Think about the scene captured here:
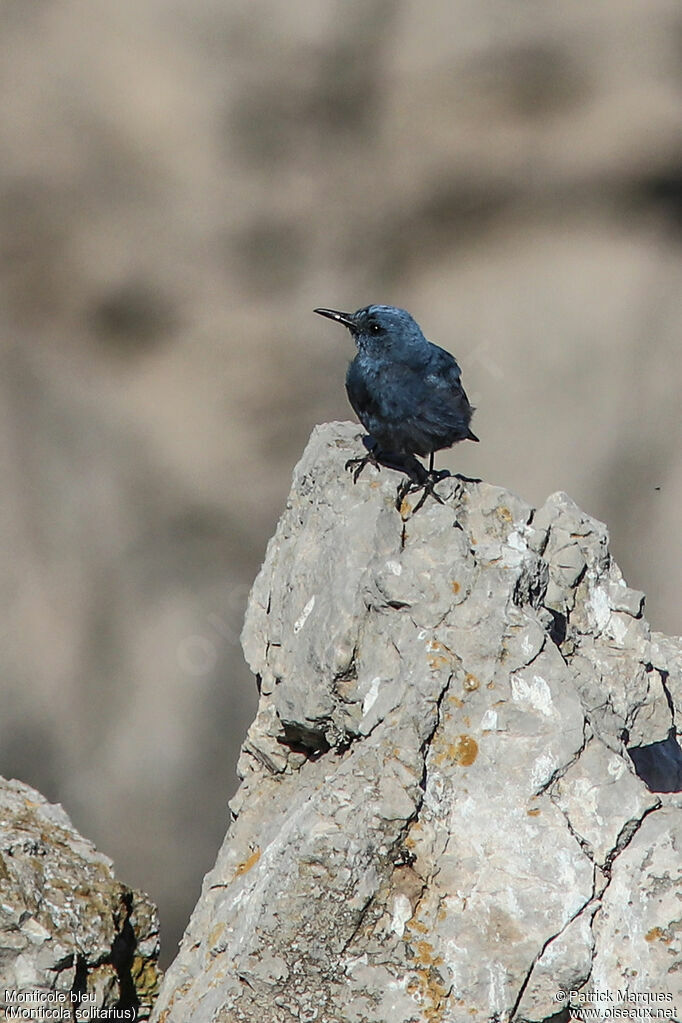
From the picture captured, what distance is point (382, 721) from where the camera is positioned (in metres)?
1.84

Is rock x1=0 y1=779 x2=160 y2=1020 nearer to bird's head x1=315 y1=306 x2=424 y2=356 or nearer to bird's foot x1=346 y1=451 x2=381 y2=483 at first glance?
bird's foot x1=346 y1=451 x2=381 y2=483

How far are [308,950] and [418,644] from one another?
51 centimetres

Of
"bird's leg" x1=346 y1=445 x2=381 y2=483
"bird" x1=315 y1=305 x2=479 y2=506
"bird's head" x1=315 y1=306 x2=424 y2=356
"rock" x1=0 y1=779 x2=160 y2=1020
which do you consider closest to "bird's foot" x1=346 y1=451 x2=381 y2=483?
"bird's leg" x1=346 y1=445 x2=381 y2=483

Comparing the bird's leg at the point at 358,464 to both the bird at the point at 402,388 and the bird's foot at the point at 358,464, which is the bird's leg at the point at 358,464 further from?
the bird at the point at 402,388

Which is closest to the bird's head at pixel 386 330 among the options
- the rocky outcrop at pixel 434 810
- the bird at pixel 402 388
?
the bird at pixel 402 388

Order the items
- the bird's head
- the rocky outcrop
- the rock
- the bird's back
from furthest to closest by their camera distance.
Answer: the bird's head < the bird's back < the rock < the rocky outcrop

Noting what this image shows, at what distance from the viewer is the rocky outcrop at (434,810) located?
1.63 meters

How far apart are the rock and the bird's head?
127 centimetres

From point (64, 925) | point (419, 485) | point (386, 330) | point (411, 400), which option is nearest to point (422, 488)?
point (419, 485)

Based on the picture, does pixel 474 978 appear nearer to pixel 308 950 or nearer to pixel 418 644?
pixel 308 950

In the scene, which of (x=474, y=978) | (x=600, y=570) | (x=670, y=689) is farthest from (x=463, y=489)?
(x=474, y=978)

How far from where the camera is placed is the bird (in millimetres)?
2598

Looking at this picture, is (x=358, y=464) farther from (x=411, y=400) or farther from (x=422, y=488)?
(x=411, y=400)

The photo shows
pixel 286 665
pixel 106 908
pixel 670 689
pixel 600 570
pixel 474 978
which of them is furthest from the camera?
pixel 670 689
